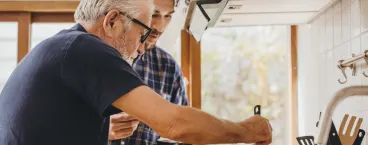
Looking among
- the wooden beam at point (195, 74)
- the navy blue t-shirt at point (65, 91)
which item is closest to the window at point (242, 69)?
the wooden beam at point (195, 74)

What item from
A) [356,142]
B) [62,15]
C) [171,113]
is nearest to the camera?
[171,113]

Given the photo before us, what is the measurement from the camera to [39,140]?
113 centimetres

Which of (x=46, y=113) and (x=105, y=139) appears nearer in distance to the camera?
(x=46, y=113)

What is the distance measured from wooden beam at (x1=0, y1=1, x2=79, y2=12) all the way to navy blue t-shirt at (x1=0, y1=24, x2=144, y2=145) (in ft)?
6.77

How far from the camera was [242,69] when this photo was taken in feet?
9.96

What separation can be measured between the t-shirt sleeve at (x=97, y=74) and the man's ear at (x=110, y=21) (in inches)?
5.9

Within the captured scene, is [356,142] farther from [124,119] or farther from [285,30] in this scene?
[285,30]

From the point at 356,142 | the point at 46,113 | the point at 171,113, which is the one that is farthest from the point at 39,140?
the point at 356,142

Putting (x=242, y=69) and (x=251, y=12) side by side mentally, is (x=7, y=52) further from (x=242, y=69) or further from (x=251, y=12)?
(x=251, y=12)

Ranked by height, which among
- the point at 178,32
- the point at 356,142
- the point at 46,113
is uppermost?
the point at 178,32

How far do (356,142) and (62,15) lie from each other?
222 centimetres

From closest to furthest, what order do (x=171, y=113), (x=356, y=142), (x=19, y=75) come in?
1. (x=171, y=113)
2. (x=19, y=75)
3. (x=356, y=142)

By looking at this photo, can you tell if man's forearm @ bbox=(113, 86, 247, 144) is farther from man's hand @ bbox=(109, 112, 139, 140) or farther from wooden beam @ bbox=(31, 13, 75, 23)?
wooden beam @ bbox=(31, 13, 75, 23)

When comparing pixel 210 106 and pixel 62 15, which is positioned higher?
pixel 62 15
